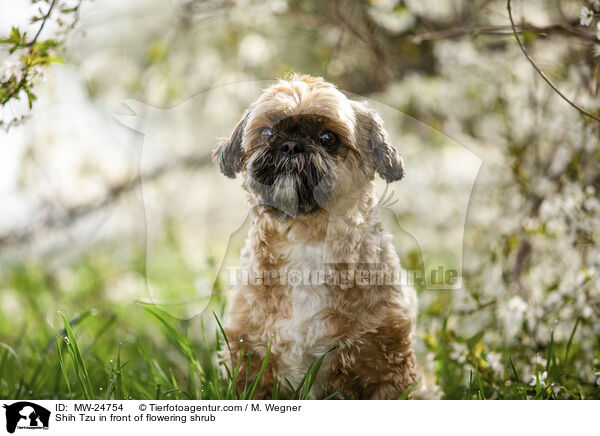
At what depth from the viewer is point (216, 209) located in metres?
1.48

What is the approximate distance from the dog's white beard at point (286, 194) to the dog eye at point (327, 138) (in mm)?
110

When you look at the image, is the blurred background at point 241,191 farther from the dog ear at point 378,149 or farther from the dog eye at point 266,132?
the dog eye at point 266,132

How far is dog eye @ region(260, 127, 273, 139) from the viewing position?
3.71 ft

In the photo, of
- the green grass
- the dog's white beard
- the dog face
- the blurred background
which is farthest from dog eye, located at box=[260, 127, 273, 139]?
the green grass

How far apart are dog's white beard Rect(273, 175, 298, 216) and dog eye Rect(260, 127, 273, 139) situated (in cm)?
10

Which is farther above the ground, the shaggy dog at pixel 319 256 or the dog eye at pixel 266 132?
the dog eye at pixel 266 132

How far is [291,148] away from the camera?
1.10 meters

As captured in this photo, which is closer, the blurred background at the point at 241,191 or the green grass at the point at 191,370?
the green grass at the point at 191,370

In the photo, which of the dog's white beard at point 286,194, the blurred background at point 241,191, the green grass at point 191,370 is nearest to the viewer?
the dog's white beard at point 286,194

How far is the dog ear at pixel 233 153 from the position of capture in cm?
120
